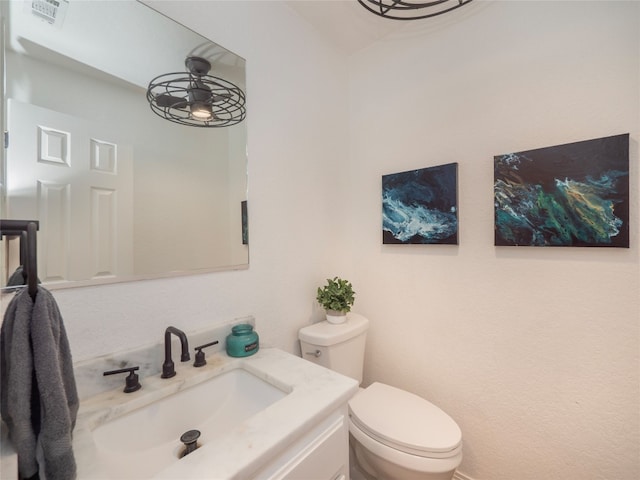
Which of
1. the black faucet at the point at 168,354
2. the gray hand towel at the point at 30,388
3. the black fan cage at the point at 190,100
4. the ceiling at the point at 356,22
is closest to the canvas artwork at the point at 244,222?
the black fan cage at the point at 190,100

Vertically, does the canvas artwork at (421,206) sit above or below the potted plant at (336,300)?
above

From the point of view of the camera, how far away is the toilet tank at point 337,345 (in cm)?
130

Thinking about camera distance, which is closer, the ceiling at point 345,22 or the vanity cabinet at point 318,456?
the vanity cabinet at point 318,456

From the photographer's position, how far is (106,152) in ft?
2.78

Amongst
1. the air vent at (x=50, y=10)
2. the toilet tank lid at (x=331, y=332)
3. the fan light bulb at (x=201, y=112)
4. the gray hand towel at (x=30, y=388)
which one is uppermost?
the air vent at (x=50, y=10)

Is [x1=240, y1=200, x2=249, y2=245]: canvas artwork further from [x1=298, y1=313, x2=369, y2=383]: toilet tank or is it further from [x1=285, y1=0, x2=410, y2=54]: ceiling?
[x1=285, y1=0, x2=410, y2=54]: ceiling

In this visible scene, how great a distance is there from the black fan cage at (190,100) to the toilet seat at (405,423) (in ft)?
4.46

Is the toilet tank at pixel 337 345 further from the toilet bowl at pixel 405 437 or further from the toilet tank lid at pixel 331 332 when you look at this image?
the toilet bowl at pixel 405 437

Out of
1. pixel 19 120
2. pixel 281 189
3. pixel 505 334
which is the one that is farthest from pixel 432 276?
pixel 19 120

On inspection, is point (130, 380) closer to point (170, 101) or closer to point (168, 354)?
point (168, 354)

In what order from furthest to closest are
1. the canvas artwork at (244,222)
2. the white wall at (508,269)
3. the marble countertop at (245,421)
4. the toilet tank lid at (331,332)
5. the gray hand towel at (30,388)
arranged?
the toilet tank lid at (331,332) → the canvas artwork at (244,222) → the white wall at (508,269) → the marble countertop at (245,421) → the gray hand towel at (30,388)

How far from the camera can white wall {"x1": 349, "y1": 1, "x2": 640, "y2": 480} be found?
1.00 meters

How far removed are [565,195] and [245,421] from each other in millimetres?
1347

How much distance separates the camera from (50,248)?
75cm
